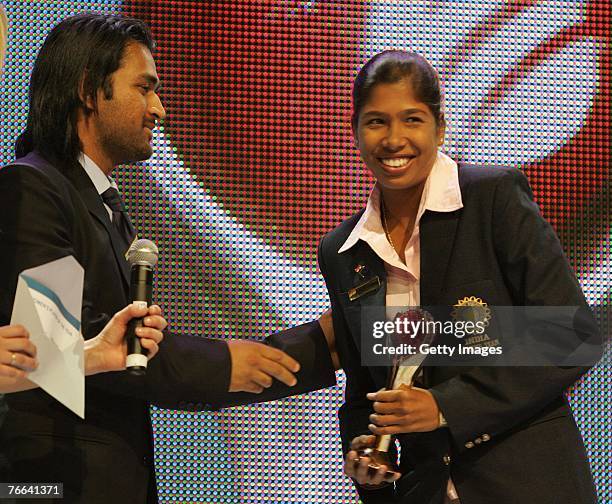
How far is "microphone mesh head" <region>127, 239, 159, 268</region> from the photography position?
160cm

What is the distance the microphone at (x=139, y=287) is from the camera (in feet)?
5.02

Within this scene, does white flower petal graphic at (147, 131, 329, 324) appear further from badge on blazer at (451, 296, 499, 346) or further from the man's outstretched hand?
badge on blazer at (451, 296, 499, 346)

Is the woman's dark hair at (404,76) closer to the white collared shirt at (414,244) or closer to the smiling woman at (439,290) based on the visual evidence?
the smiling woman at (439,290)

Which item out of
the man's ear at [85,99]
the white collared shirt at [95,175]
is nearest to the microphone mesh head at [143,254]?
the white collared shirt at [95,175]

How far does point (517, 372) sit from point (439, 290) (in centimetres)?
26

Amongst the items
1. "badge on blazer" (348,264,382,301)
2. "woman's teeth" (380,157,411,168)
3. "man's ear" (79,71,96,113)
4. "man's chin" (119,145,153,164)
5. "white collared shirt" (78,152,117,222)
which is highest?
"man's ear" (79,71,96,113)

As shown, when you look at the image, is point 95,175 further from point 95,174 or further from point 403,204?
point 403,204

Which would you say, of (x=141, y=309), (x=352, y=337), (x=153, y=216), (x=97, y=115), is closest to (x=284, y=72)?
(x=153, y=216)

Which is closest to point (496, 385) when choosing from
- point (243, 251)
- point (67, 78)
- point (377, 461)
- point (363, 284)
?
point (377, 461)

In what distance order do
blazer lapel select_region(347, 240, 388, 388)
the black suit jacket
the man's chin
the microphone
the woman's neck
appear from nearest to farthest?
1. the microphone
2. the black suit jacket
3. blazer lapel select_region(347, 240, 388, 388)
4. the woman's neck
5. the man's chin

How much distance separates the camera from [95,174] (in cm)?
218

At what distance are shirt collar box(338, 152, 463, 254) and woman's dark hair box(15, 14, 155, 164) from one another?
749mm

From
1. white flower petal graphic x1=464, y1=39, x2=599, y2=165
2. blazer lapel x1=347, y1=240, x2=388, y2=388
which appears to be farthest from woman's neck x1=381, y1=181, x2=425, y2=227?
white flower petal graphic x1=464, y1=39, x2=599, y2=165

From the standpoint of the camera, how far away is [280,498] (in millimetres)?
2805
